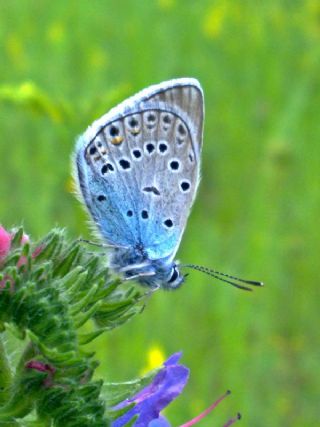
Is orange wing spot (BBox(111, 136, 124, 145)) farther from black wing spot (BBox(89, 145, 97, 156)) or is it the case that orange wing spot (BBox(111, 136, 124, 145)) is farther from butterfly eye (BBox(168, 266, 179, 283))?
butterfly eye (BBox(168, 266, 179, 283))

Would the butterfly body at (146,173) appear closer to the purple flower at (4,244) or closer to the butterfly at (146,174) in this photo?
the butterfly at (146,174)

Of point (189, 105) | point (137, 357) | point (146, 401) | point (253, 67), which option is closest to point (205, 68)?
point (253, 67)

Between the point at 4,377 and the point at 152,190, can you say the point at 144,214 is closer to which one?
the point at 152,190

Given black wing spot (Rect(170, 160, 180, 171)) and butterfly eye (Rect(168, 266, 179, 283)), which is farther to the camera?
black wing spot (Rect(170, 160, 180, 171))

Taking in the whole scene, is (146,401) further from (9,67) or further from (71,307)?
(9,67)

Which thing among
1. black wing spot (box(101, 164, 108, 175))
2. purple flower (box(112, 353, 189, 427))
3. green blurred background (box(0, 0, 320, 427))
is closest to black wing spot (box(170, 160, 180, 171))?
black wing spot (box(101, 164, 108, 175))

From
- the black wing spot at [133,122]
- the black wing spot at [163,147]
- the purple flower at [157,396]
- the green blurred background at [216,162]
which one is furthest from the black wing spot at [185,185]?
the green blurred background at [216,162]

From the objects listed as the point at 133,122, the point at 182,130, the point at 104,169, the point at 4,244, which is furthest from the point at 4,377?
the point at 182,130
